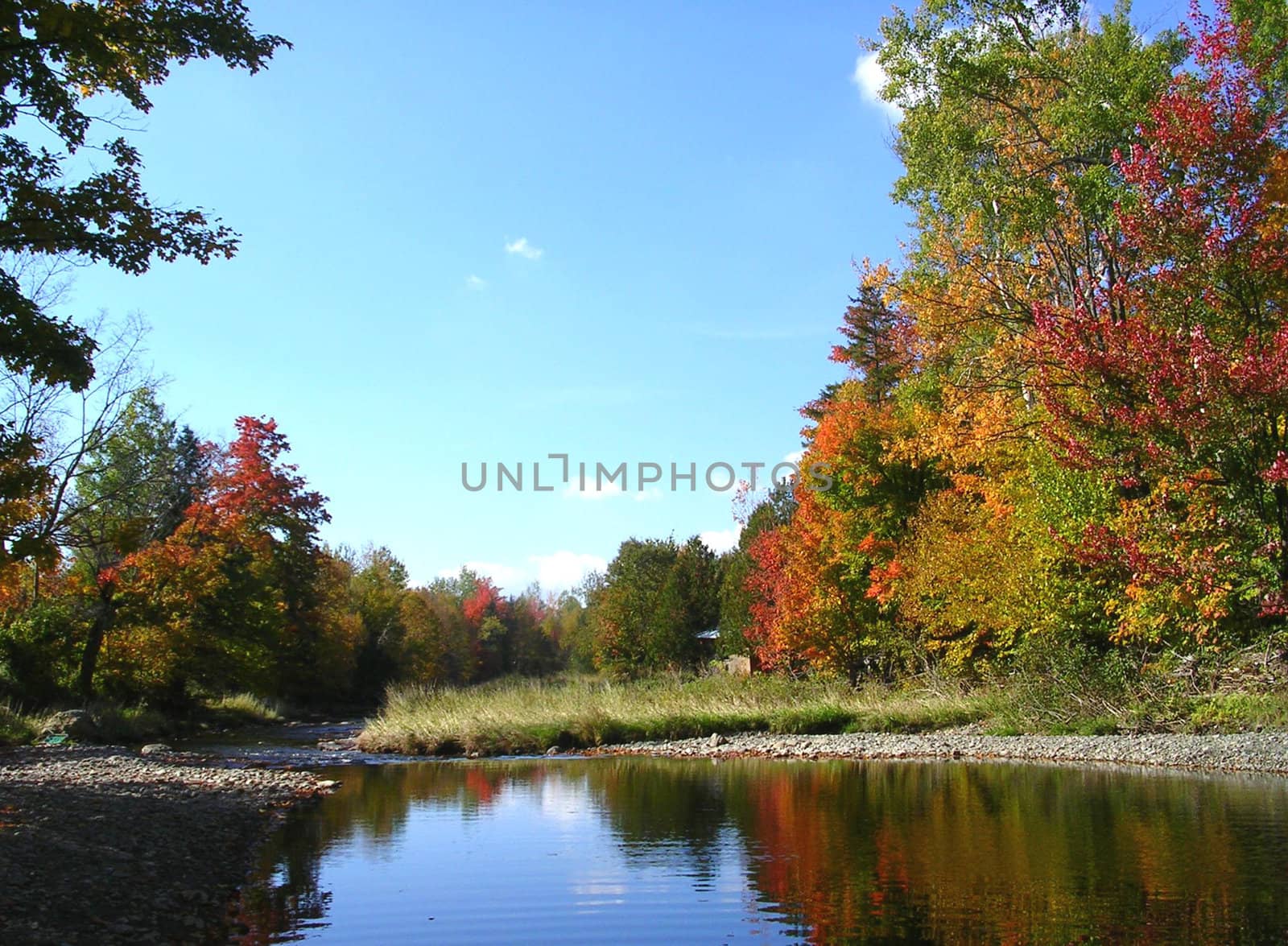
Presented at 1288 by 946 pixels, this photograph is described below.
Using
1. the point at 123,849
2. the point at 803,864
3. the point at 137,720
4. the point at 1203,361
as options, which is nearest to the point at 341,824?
the point at 123,849

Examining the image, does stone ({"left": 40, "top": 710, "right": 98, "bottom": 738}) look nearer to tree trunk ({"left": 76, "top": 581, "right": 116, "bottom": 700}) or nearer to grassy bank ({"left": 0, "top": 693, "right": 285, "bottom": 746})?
grassy bank ({"left": 0, "top": 693, "right": 285, "bottom": 746})

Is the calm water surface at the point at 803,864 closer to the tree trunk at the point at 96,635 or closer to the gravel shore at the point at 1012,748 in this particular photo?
the gravel shore at the point at 1012,748

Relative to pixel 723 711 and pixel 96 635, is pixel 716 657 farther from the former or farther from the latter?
pixel 96 635

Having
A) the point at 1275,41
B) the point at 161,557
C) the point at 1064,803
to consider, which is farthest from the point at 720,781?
the point at 161,557

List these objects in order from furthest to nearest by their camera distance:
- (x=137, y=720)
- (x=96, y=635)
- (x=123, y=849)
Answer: (x=96, y=635) < (x=137, y=720) < (x=123, y=849)

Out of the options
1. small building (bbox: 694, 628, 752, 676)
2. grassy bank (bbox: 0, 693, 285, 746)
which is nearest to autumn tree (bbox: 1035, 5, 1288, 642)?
grassy bank (bbox: 0, 693, 285, 746)

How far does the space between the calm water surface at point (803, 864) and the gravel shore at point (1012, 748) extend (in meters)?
1.29

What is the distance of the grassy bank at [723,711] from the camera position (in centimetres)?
2067

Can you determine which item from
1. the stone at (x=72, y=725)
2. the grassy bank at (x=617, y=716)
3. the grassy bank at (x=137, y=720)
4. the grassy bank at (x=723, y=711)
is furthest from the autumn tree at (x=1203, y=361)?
the stone at (x=72, y=725)

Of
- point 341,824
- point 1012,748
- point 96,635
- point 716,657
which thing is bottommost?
point 341,824

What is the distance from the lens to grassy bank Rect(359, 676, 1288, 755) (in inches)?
814

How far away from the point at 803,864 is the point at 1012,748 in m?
11.2

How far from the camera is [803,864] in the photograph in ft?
31.8

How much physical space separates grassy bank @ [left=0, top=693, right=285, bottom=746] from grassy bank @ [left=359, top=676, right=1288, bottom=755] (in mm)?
5732
